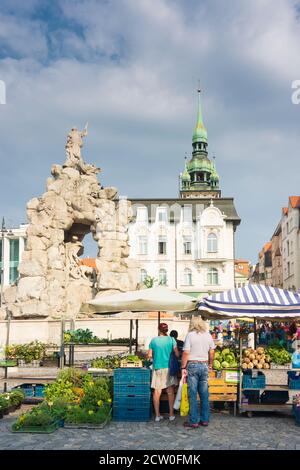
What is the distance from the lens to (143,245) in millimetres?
72250

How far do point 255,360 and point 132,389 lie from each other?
2676mm

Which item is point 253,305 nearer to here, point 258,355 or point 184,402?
point 258,355

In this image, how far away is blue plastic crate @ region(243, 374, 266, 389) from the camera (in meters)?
10.5

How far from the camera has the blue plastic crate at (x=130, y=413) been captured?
32.8ft

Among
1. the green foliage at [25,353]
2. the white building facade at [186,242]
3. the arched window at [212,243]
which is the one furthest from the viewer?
the arched window at [212,243]

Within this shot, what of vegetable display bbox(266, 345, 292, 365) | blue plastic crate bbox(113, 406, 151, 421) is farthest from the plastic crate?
vegetable display bbox(266, 345, 292, 365)

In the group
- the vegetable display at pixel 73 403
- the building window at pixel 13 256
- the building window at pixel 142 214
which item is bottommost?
the vegetable display at pixel 73 403

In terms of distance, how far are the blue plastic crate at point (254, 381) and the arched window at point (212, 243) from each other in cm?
6056

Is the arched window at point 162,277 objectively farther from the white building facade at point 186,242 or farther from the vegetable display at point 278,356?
the vegetable display at point 278,356

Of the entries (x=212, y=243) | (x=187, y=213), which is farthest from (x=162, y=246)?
(x=212, y=243)

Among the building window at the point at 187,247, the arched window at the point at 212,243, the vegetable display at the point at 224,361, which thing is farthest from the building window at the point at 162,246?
the vegetable display at the point at 224,361

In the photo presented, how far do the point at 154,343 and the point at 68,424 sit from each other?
2.10 metres

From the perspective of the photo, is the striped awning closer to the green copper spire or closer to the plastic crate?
the plastic crate

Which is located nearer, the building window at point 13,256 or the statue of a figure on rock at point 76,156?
the statue of a figure on rock at point 76,156
